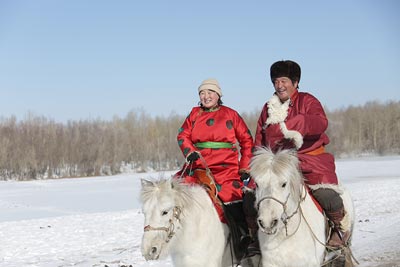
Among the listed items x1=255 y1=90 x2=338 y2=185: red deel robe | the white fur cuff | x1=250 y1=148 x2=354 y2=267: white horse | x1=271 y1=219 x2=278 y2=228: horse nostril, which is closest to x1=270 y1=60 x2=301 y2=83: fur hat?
x1=255 y1=90 x2=338 y2=185: red deel robe

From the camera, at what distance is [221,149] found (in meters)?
5.12

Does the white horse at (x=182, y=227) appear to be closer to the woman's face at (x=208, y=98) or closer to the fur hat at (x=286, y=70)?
the woman's face at (x=208, y=98)

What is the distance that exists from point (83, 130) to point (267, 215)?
52771mm

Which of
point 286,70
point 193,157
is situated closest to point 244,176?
point 193,157

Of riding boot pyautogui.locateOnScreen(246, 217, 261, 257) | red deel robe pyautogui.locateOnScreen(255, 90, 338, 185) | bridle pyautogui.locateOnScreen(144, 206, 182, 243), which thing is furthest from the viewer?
riding boot pyautogui.locateOnScreen(246, 217, 261, 257)

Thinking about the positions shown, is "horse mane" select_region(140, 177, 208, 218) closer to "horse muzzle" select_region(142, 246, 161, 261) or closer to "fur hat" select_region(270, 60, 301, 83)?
"horse muzzle" select_region(142, 246, 161, 261)

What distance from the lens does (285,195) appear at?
388cm

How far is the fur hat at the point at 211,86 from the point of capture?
206 inches

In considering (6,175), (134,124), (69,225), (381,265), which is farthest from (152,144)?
(381,265)

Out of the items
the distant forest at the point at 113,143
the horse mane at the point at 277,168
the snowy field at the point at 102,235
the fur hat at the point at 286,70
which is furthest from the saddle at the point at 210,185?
the distant forest at the point at 113,143

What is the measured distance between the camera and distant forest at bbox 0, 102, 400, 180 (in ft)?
159

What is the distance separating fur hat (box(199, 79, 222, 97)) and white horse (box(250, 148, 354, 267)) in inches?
44.6

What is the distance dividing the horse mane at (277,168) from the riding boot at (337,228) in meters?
0.81

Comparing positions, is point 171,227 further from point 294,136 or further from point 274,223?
point 294,136
